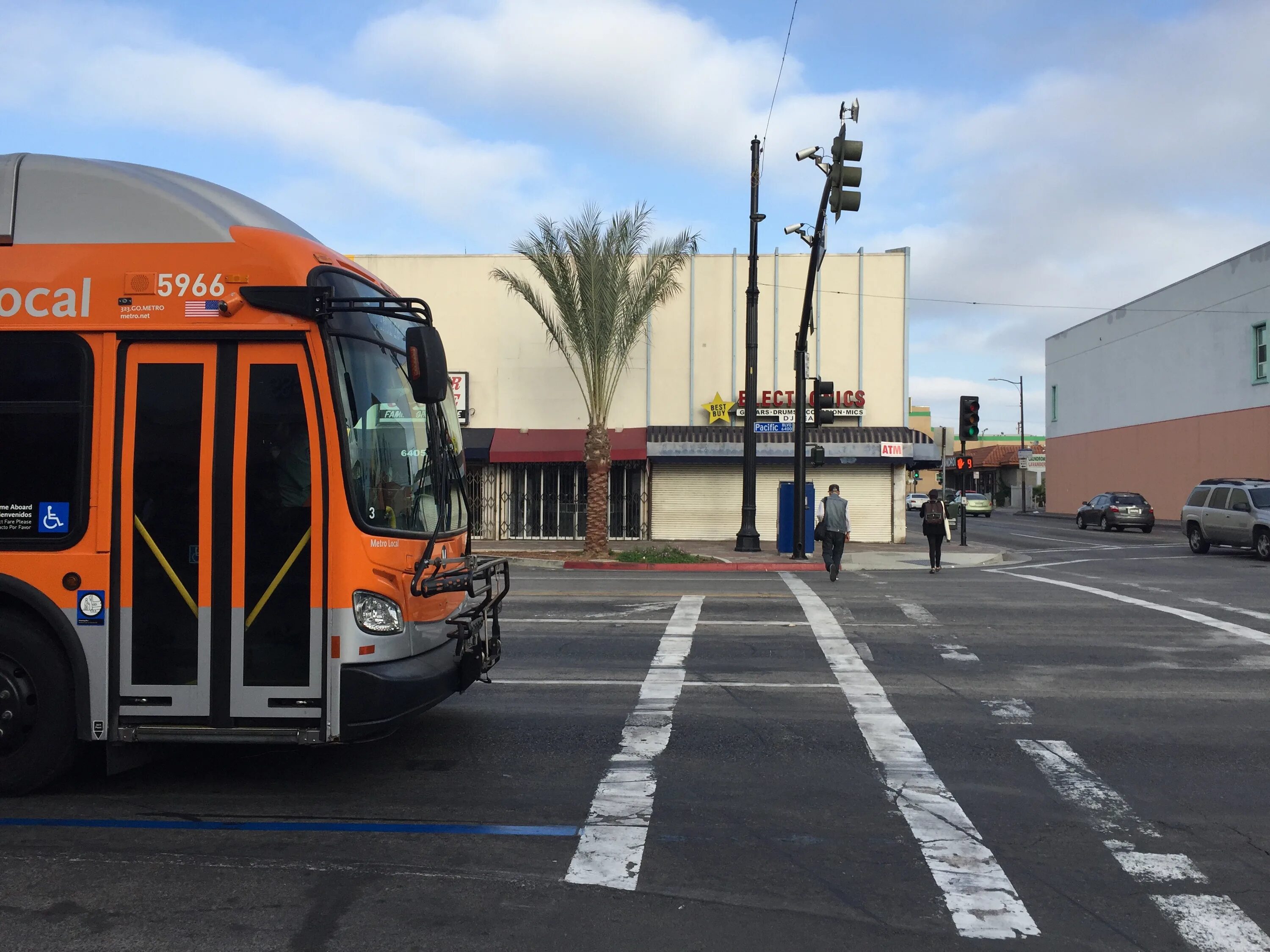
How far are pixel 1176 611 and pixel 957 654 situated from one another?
5.18 meters

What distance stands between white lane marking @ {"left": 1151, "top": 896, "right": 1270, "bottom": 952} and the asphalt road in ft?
0.05

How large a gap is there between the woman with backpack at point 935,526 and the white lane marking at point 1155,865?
15319 mm

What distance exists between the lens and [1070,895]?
4.58 meters

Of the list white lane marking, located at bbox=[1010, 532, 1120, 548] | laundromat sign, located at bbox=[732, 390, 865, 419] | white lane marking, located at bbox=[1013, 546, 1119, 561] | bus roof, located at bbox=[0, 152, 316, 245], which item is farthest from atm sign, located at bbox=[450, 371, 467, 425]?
bus roof, located at bbox=[0, 152, 316, 245]

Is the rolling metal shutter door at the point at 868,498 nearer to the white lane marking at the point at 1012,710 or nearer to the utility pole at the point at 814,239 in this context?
the utility pole at the point at 814,239

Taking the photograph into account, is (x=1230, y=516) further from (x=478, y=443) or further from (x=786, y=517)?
(x=478, y=443)

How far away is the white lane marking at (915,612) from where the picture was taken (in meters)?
13.0

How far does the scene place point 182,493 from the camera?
224 inches

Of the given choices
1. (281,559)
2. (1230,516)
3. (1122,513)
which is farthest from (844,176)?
(1122,513)

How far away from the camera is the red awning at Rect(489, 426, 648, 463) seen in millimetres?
29312

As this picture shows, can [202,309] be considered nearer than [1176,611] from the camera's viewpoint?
Yes

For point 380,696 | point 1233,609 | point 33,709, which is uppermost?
point 380,696

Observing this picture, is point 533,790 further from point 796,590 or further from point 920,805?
point 796,590

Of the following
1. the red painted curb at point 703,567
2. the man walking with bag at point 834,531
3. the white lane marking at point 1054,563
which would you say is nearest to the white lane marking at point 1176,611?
the white lane marking at point 1054,563
